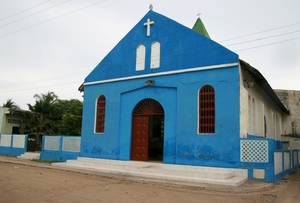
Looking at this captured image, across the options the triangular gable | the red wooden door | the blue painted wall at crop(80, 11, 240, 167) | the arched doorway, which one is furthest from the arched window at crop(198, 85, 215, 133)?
the red wooden door

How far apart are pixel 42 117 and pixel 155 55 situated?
1515 centimetres

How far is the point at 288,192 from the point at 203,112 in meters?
4.16

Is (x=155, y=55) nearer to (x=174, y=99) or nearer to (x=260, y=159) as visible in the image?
(x=174, y=99)

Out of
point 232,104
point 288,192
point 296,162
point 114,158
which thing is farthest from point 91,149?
point 296,162

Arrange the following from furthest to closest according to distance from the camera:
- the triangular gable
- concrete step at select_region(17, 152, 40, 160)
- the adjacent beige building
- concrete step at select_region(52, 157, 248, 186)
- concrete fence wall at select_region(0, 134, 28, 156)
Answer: the adjacent beige building → concrete fence wall at select_region(0, 134, 28, 156) → concrete step at select_region(17, 152, 40, 160) → the triangular gable → concrete step at select_region(52, 157, 248, 186)

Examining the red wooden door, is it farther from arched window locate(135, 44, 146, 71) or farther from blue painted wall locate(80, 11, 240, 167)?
arched window locate(135, 44, 146, 71)

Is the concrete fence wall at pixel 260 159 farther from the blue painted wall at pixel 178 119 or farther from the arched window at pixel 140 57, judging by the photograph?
the arched window at pixel 140 57

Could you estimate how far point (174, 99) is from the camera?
12078 mm

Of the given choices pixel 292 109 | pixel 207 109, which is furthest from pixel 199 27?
pixel 292 109

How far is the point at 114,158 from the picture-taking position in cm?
1342

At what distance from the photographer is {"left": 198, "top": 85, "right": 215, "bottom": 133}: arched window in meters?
11.1

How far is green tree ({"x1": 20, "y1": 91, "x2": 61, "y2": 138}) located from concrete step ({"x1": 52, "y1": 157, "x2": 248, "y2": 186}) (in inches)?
458

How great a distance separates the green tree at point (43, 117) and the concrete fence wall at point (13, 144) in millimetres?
2756

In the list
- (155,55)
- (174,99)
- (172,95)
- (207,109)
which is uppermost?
(155,55)
